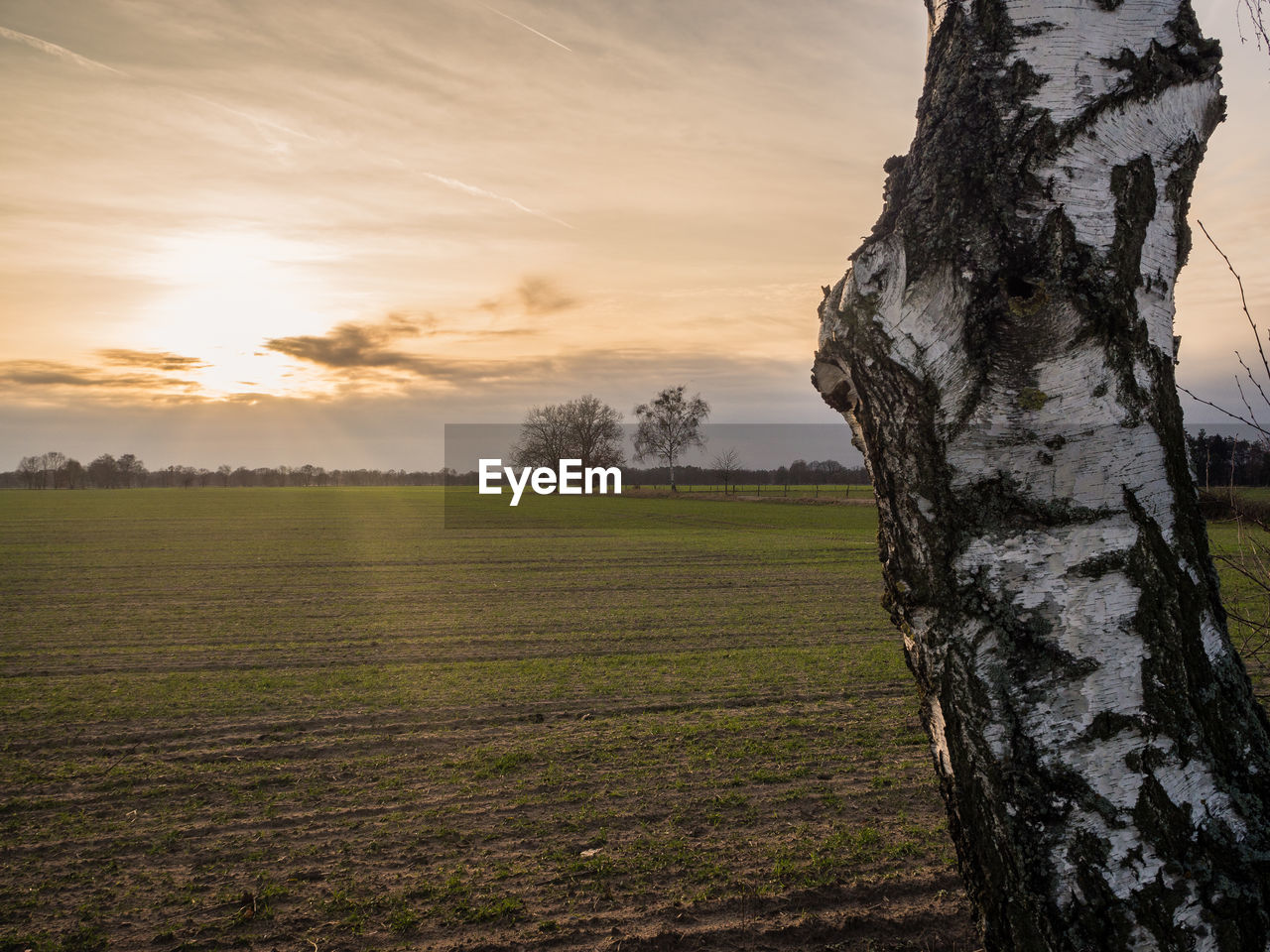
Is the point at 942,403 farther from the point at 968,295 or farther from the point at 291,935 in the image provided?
the point at 291,935

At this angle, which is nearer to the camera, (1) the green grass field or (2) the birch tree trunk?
(2) the birch tree trunk

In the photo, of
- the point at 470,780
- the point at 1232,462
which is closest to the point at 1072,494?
the point at 1232,462

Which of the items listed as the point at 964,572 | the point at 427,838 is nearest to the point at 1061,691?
the point at 964,572

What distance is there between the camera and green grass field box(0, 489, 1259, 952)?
3936mm

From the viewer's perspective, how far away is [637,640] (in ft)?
34.1

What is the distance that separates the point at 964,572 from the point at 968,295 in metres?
0.56

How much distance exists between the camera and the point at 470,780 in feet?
18.5

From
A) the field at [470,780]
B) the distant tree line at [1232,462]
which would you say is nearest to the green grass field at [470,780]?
the field at [470,780]

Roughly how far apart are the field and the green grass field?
0.02 meters

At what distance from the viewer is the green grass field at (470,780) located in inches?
155

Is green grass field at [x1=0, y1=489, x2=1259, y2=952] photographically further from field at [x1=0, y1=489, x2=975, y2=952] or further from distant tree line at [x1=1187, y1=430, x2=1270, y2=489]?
distant tree line at [x1=1187, y1=430, x2=1270, y2=489]

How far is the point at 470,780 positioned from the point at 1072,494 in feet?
16.1

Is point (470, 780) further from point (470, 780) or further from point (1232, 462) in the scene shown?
point (1232, 462)

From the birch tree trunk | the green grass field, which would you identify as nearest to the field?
the green grass field
